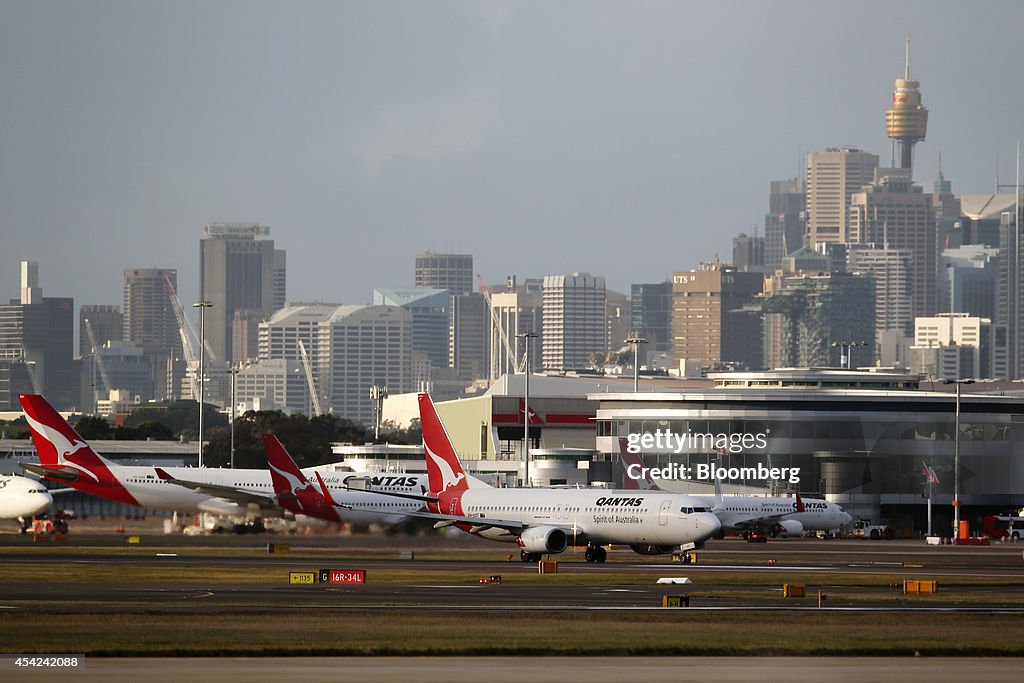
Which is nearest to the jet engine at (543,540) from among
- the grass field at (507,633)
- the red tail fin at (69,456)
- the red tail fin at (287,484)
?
the red tail fin at (287,484)

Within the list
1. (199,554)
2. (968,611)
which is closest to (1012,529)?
(199,554)

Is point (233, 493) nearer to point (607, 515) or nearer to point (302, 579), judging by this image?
point (607, 515)

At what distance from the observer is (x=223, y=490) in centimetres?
10850

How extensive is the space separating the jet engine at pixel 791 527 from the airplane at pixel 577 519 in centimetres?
4494

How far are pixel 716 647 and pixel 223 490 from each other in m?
66.6

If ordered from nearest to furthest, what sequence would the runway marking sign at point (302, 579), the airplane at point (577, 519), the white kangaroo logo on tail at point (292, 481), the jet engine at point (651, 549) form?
Result: the runway marking sign at point (302, 579)
the airplane at point (577, 519)
the jet engine at point (651, 549)
the white kangaroo logo on tail at point (292, 481)

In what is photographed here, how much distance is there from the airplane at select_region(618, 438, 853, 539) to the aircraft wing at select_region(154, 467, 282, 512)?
3147cm

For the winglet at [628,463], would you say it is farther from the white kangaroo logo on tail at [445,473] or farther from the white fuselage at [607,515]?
the white fuselage at [607,515]

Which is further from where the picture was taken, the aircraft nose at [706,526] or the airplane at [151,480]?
the airplane at [151,480]

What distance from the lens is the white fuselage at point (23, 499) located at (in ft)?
357

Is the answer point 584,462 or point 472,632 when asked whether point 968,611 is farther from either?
point 584,462

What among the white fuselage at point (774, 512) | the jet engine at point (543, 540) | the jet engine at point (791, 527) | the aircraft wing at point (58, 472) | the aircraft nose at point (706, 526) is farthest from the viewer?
the jet engine at point (791, 527)

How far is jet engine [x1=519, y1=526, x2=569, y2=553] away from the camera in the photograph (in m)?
87.9

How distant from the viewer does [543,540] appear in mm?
87875
